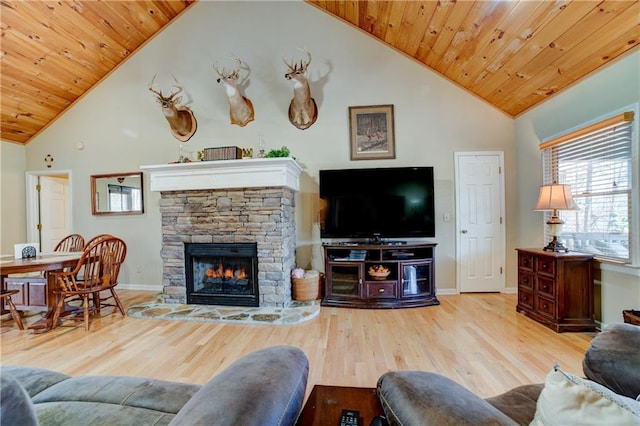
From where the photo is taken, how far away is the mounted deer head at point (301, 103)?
139 inches

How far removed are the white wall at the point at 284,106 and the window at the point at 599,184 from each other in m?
0.77

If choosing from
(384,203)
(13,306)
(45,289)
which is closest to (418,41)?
(384,203)

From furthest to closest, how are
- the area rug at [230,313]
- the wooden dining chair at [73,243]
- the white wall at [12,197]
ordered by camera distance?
the white wall at [12,197]
the wooden dining chair at [73,243]
the area rug at [230,313]

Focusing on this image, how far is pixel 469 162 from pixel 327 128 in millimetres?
2080

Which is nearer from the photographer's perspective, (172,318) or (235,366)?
(235,366)

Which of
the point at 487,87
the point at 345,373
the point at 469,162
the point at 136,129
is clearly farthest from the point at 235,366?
the point at 136,129

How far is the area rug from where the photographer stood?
9.71 ft

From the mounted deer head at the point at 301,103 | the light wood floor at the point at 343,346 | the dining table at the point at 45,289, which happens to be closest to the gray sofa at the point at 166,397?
the light wood floor at the point at 343,346

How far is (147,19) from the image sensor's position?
13.0ft

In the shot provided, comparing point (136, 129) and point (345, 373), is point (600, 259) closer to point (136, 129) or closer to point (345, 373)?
point (345, 373)

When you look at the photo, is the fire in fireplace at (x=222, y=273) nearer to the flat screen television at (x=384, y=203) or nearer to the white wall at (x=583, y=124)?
the flat screen television at (x=384, y=203)

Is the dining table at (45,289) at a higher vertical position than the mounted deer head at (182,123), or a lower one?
lower

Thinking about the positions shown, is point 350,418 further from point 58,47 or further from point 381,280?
point 58,47

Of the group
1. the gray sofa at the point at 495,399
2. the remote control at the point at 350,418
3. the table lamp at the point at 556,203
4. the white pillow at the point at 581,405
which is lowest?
the remote control at the point at 350,418
